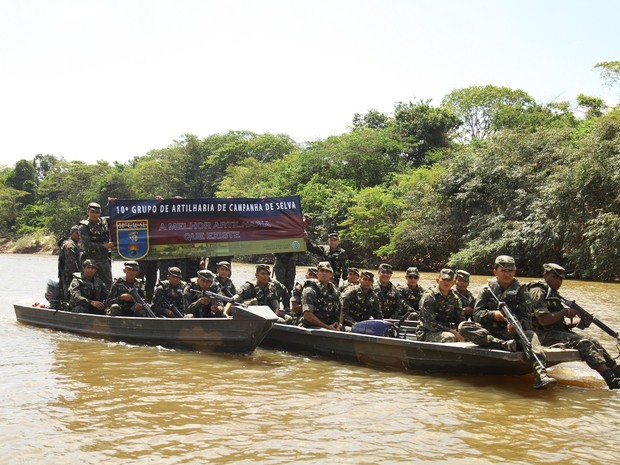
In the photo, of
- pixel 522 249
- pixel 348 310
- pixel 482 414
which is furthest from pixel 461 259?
pixel 482 414

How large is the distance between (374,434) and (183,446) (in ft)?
5.44

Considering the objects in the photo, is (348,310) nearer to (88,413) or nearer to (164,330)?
(164,330)

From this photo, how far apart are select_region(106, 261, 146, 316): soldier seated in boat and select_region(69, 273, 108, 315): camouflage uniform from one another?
0.51 metres

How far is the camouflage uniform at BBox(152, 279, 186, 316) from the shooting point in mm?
11055

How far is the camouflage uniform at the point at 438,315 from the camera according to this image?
8.38 m

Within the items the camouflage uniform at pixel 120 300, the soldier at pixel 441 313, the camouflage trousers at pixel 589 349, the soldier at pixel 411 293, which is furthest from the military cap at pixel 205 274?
the camouflage trousers at pixel 589 349

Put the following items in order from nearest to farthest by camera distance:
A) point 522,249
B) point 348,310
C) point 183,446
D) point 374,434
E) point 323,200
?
1. point 183,446
2. point 374,434
3. point 348,310
4. point 522,249
5. point 323,200

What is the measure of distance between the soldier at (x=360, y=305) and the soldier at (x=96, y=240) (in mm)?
4294

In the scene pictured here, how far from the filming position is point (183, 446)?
575 cm

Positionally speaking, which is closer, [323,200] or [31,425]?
[31,425]

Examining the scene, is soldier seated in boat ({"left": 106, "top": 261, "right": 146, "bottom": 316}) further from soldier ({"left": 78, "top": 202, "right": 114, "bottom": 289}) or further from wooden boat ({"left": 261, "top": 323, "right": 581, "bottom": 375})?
wooden boat ({"left": 261, "top": 323, "right": 581, "bottom": 375})

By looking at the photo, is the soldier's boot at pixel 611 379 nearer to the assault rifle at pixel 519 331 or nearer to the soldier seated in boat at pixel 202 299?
the assault rifle at pixel 519 331

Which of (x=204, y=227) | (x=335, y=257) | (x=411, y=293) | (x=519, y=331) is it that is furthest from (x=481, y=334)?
(x=204, y=227)

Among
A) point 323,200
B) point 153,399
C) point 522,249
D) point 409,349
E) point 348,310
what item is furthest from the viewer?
point 323,200
